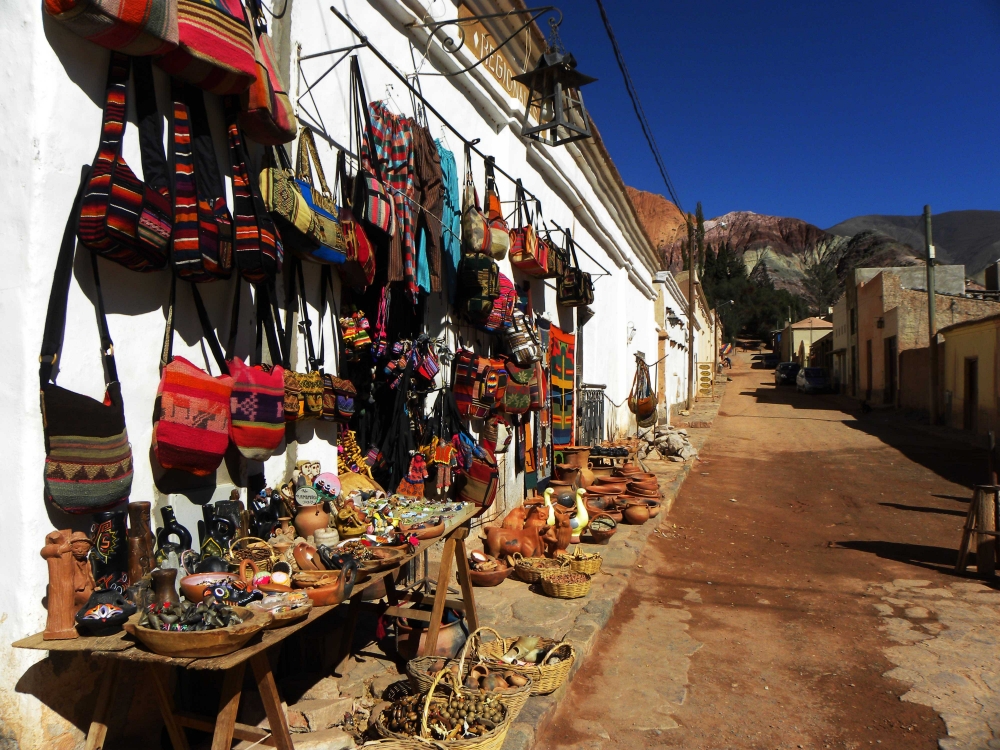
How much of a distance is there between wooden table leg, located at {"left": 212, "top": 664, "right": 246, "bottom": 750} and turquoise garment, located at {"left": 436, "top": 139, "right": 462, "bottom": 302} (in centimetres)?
370

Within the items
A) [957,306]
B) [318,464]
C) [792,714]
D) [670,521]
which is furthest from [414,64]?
[957,306]

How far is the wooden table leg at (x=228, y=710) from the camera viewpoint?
7.53 feet

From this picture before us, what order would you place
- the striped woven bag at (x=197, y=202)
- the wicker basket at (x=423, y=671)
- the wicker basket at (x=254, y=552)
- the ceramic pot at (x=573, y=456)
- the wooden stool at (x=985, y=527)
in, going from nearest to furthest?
the striped woven bag at (x=197, y=202) → the wicker basket at (x=254, y=552) → the wicker basket at (x=423, y=671) → the wooden stool at (x=985, y=527) → the ceramic pot at (x=573, y=456)

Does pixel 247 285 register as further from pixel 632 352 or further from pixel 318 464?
pixel 632 352

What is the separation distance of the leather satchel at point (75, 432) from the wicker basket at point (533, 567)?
3629 mm

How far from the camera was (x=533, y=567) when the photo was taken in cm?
571

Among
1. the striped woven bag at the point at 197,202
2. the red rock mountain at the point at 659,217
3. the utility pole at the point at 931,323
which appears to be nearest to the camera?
the striped woven bag at the point at 197,202

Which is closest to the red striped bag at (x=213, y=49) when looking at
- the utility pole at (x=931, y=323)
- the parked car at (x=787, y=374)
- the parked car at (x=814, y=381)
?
the utility pole at (x=931, y=323)

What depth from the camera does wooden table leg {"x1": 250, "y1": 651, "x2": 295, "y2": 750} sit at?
2.43m

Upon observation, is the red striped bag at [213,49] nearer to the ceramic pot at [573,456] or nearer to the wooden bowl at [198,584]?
the wooden bowl at [198,584]

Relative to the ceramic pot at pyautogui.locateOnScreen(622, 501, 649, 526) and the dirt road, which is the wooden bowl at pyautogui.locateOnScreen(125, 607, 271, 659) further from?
the ceramic pot at pyautogui.locateOnScreen(622, 501, 649, 526)

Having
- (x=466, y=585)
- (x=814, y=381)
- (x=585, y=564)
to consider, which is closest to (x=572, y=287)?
(x=585, y=564)

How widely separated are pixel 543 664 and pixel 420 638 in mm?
736

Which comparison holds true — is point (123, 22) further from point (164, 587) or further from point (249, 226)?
point (164, 587)
